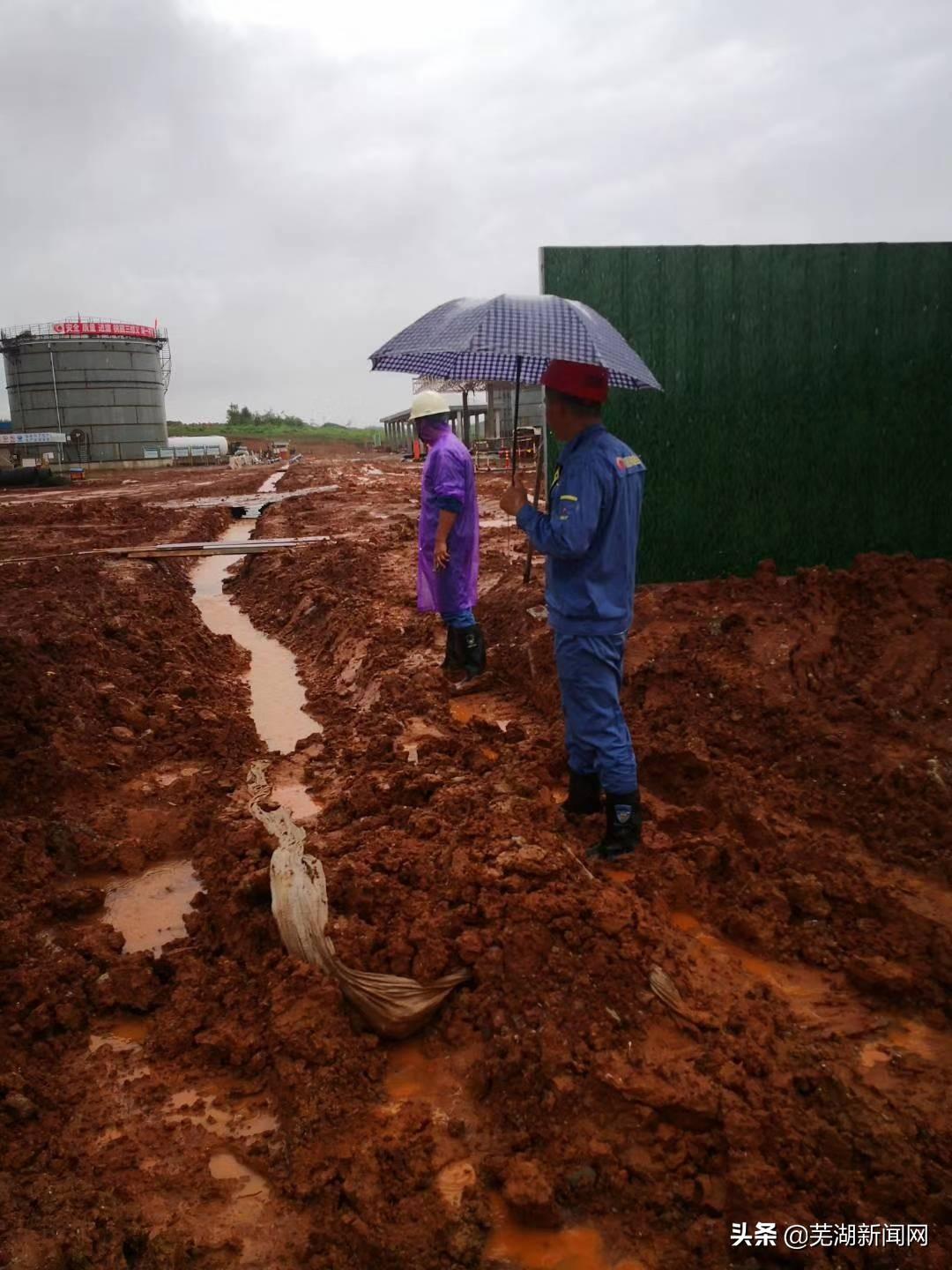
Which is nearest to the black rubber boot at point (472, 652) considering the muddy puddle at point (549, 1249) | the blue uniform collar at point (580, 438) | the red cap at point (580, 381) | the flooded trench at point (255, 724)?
the flooded trench at point (255, 724)

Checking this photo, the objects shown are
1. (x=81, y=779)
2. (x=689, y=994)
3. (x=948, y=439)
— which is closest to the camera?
(x=689, y=994)

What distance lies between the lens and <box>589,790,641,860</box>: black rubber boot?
3.79 metres

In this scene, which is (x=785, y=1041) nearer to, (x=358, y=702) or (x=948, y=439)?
(x=358, y=702)

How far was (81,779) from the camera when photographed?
5.11m

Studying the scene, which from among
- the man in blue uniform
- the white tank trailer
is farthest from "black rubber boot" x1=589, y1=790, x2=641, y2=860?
the white tank trailer

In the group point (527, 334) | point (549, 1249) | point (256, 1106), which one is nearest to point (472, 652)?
point (527, 334)

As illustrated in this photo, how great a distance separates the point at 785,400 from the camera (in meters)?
7.38

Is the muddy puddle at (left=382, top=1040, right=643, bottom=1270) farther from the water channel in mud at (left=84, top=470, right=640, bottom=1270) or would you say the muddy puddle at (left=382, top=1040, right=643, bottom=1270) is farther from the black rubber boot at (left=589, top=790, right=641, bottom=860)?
the black rubber boot at (left=589, top=790, right=641, bottom=860)

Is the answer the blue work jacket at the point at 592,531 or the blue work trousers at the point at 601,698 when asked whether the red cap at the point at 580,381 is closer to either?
the blue work jacket at the point at 592,531

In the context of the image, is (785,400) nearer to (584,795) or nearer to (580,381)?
(580,381)

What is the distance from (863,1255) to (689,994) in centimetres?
87

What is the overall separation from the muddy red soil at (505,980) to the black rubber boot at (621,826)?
102 mm

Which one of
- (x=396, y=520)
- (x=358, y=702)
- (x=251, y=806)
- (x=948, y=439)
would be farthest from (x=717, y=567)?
(x=396, y=520)

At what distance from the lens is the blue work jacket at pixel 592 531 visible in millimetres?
3537
